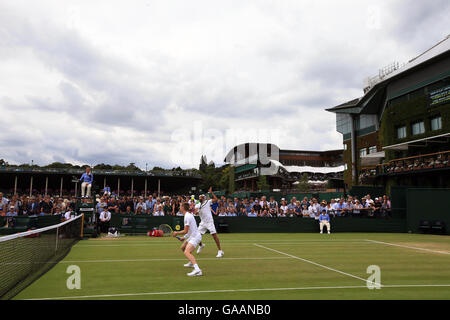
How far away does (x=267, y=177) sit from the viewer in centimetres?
9406

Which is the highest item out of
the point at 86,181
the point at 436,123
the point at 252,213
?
the point at 436,123

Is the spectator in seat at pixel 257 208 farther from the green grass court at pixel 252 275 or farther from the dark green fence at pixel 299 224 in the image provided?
the green grass court at pixel 252 275

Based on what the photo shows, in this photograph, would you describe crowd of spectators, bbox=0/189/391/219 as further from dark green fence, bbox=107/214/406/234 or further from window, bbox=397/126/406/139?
window, bbox=397/126/406/139

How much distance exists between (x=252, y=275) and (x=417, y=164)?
35249mm

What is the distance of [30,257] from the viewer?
9.72 m

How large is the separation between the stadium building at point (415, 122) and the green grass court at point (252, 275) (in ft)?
90.8

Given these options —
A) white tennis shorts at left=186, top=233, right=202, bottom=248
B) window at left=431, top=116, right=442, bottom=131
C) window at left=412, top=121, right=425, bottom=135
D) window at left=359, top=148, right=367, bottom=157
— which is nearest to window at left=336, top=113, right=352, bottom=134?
window at left=359, top=148, right=367, bottom=157

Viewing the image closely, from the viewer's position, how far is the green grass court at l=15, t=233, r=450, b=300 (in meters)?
6.99

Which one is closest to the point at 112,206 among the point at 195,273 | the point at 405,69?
the point at 195,273

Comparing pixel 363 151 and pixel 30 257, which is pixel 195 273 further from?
pixel 363 151

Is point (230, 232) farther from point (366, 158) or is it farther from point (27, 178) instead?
point (27, 178)

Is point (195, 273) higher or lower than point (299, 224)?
lower

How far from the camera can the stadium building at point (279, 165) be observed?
90.9 meters
